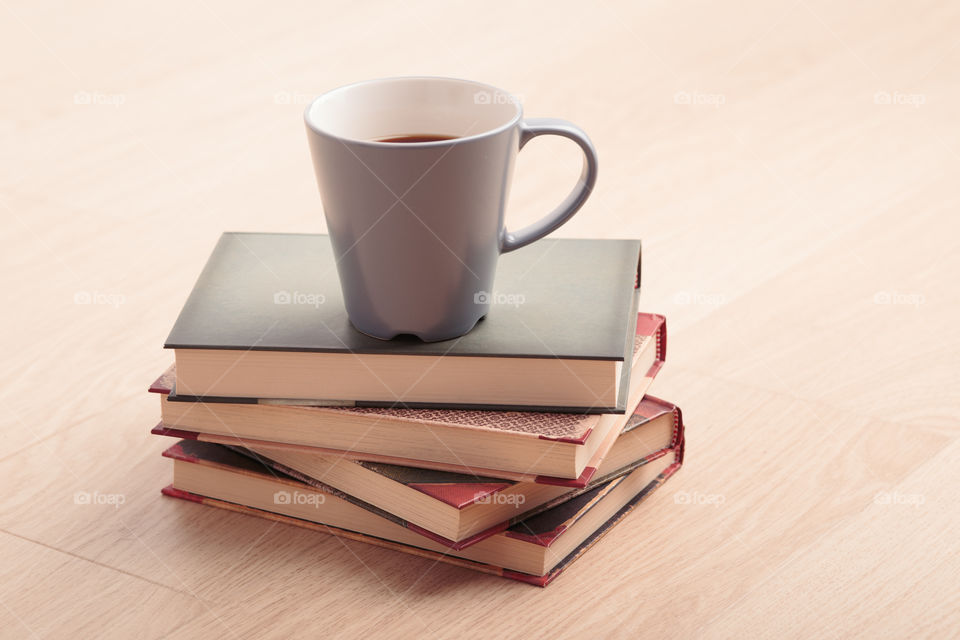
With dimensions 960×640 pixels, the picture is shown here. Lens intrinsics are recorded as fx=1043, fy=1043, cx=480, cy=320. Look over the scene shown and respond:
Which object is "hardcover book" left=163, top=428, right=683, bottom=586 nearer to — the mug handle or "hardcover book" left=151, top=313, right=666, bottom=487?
"hardcover book" left=151, top=313, right=666, bottom=487

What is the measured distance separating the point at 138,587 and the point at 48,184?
0.74m

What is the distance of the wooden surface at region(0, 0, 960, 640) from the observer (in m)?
0.63

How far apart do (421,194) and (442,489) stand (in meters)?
0.17

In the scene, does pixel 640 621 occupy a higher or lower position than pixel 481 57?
lower

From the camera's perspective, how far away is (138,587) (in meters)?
0.64

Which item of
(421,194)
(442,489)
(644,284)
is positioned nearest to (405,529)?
(442,489)

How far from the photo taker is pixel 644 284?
1014 mm

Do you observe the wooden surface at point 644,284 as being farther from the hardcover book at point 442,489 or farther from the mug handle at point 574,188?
the mug handle at point 574,188

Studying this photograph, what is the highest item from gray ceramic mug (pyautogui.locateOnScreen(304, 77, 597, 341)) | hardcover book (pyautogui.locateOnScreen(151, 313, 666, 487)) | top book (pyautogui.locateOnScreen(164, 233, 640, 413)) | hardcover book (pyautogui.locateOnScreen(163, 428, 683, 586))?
gray ceramic mug (pyautogui.locateOnScreen(304, 77, 597, 341))

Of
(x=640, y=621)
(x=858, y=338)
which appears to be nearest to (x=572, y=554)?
(x=640, y=621)

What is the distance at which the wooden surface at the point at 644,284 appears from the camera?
0.63m

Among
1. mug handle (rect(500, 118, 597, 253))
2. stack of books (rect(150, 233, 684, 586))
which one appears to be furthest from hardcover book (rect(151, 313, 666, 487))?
mug handle (rect(500, 118, 597, 253))

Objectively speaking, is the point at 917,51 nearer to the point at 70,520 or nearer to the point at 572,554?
the point at 572,554

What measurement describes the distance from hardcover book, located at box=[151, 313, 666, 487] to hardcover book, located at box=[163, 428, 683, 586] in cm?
3
